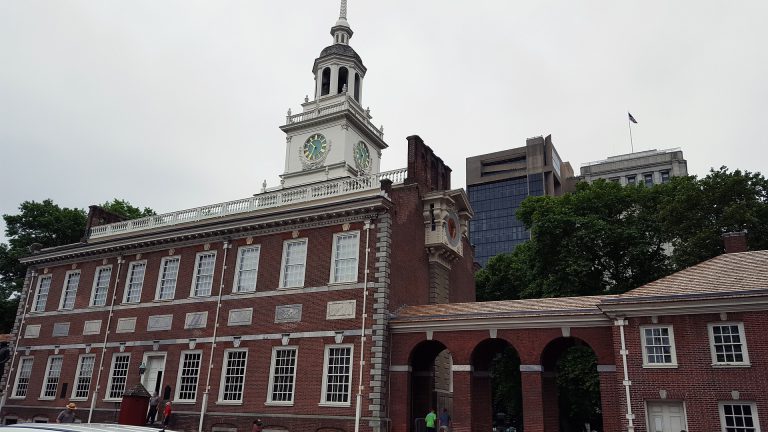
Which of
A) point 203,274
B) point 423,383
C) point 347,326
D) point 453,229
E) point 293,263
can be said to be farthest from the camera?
point 453,229

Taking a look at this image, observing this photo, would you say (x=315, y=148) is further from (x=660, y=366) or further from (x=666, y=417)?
(x=666, y=417)

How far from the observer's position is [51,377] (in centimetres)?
3375

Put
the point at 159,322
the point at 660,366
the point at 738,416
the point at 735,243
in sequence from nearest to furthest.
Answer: the point at 738,416 → the point at 660,366 → the point at 735,243 → the point at 159,322

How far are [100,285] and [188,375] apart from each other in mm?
9570

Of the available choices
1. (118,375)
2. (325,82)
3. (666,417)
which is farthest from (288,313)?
(325,82)

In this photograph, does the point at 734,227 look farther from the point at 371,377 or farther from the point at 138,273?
the point at 138,273

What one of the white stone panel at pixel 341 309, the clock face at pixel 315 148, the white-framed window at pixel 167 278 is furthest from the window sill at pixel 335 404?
the clock face at pixel 315 148

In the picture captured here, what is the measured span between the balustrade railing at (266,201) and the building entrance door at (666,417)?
1506 cm

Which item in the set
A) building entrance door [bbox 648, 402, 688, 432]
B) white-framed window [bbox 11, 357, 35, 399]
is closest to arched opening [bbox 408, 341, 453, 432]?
building entrance door [bbox 648, 402, 688, 432]

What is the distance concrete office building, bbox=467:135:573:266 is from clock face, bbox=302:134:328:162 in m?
88.1

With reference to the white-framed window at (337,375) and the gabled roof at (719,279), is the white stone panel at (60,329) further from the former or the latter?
the gabled roof at (719,279)

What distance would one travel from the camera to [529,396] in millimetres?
22328

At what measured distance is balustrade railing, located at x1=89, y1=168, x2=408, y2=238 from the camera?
29.7 meters

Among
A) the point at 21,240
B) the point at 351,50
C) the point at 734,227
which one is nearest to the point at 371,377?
the point at 734,227
